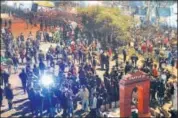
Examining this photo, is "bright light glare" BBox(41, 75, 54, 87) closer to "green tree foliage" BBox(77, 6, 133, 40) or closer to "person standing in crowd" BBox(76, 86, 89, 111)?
"person standing in crowd" BBox(76, 86, 89, 111)

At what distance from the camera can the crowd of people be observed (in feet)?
53.7

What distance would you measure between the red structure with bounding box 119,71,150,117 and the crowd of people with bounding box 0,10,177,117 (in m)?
0.68

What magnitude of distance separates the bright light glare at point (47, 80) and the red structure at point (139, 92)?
131 inches

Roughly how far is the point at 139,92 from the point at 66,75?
12.9 ft

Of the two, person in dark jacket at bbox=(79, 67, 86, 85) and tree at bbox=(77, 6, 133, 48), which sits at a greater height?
tree at bbox=(77, 6, 133, 48)

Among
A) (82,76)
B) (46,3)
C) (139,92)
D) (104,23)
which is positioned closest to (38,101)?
(82,76)

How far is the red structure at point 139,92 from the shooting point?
18.3 metres

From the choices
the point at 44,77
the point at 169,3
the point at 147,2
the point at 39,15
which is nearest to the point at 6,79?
the point at 44,77

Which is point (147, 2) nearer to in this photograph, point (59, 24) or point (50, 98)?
point (59, 24)

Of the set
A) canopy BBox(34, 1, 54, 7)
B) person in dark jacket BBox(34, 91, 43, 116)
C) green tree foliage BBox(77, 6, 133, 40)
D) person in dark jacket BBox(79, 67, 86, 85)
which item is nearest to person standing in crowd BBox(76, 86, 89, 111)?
person in dark jacket BBox(79, 67, 86, 85)

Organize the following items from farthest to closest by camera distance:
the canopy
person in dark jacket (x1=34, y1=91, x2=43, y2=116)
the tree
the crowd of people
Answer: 1. the tree
2. the canopy
3. the crowd of people
4. person in dark jacket (x1=34, y1=91, x2=43, y2=116)

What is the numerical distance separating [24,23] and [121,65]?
8.06m

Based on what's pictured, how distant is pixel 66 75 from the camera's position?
67.2 feet

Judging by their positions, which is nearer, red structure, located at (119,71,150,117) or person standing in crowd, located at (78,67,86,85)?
red structure, located at (119,71,150,117)
